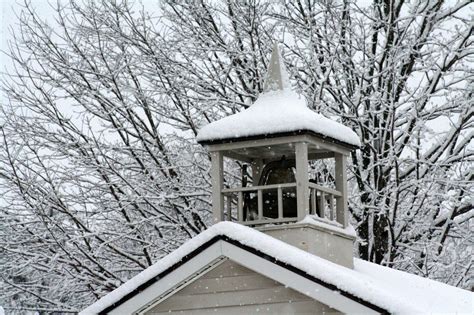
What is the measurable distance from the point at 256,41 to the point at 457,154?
3.78 meters

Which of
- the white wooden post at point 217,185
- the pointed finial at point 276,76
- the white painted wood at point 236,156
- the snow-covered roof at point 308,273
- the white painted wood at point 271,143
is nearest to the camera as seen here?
the snow-covered roof at point 308,273

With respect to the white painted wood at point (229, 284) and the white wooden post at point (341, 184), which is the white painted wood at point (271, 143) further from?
the white painted wood at point (229, 284)

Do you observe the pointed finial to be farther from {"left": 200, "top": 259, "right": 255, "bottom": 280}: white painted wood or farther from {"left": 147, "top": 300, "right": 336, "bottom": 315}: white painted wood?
{"left": 147, "top": 300, "right": 336, "bottom": 315}: white painted wood

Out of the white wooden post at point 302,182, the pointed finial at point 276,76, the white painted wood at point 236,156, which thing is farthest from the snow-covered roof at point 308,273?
the pointed finial at point 276,76

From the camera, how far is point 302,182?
9.68 metres

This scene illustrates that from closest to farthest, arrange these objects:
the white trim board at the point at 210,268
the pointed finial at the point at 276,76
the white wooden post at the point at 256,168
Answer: the white trim board at the point at 210,268 → the pointed finial at the point at 276,76 → the white wooden post at the point at 256,168

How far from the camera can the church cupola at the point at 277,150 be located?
31.8 feet

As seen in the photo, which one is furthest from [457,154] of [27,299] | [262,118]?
[27,299]

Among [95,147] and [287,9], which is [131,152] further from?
[287,9]

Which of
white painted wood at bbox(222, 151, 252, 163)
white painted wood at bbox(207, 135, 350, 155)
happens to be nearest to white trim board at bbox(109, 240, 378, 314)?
white painted wood at bbox(207, 135, 350, 155)

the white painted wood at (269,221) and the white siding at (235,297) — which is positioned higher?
the white painted wood at (269,221)

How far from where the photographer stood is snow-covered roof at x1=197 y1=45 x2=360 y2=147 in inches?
381

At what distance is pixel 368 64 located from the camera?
51.0 ft

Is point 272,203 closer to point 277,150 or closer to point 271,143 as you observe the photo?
point 277,150
